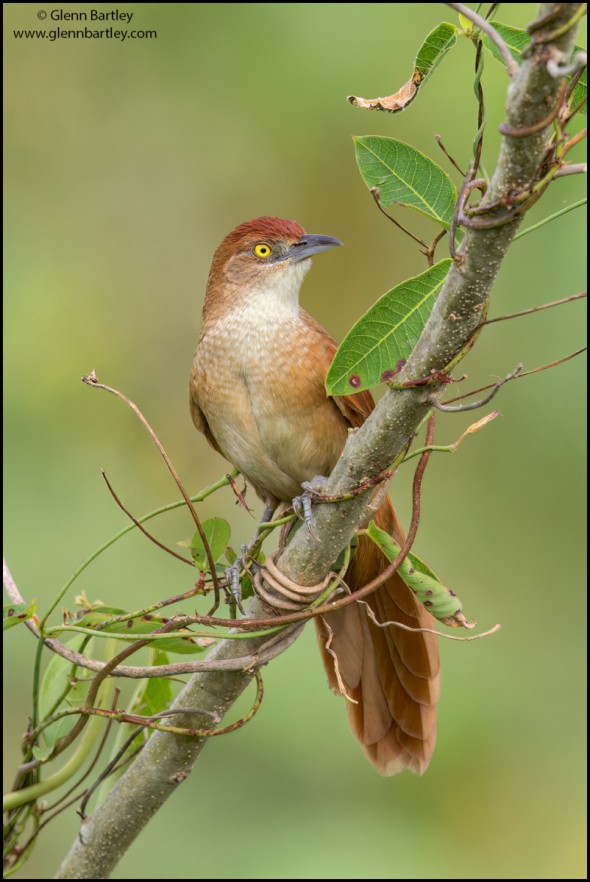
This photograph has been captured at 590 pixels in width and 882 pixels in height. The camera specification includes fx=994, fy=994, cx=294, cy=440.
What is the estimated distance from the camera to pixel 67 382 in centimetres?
372

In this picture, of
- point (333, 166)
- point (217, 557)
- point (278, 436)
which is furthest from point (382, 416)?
point (333, 166)

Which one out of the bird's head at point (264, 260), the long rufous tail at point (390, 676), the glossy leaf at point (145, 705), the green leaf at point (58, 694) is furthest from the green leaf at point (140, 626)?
the bird's head at point (264, 260)

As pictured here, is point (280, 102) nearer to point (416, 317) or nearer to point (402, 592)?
point (402, 592)

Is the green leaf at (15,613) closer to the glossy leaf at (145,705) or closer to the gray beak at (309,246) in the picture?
the glossy leaf at (145,705)

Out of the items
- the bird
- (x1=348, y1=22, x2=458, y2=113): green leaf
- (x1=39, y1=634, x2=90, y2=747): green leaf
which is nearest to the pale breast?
the bird

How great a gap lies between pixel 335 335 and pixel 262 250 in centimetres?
136

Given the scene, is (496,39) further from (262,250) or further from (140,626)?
(262,250)

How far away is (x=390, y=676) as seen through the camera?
2.17 meters

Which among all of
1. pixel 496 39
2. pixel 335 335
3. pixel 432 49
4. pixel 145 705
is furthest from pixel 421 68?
pixel 335 335

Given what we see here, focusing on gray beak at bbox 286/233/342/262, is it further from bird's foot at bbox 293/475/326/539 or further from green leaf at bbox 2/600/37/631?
green leaf at bbox 2/600/37/631

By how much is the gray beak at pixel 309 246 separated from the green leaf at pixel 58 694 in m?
1.17

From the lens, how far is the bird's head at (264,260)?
248 cm

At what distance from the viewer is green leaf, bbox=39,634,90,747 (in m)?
1.76

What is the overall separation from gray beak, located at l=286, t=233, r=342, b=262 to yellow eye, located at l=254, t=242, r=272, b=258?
5 centimetres
